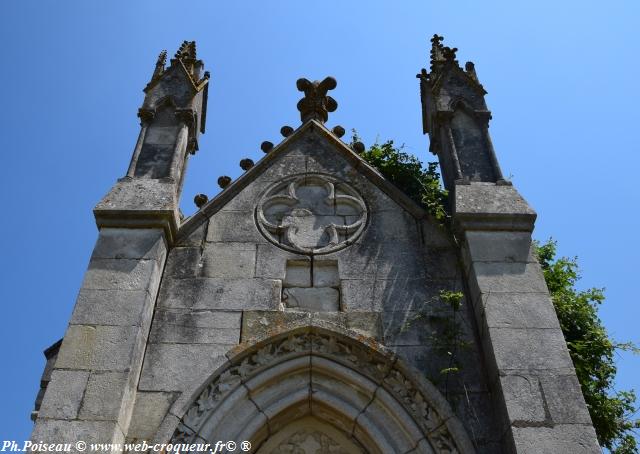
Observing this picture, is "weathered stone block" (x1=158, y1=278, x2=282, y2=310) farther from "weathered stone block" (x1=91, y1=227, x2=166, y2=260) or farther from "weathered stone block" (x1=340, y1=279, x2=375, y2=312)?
"weathered stone block" (x1=340, y1=279, x2=375, y2=312)

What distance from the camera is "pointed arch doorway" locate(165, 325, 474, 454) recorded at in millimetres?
4832

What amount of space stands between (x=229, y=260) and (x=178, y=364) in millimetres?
1232

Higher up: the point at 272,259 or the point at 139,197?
the point at 139,197

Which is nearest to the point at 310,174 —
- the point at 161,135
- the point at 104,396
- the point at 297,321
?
the point at 161,135

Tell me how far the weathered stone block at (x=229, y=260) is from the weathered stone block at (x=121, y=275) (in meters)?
0.55

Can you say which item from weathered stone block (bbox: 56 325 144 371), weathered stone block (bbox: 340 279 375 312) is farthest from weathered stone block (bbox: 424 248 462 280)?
weathered stone block (bbox: 56 325 144 371)

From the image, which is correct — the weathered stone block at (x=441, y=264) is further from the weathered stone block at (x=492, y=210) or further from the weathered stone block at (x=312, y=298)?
the weathered stone block at (x=312, y=298)

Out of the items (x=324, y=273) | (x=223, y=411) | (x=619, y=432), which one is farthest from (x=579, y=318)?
(x=223, y=411)

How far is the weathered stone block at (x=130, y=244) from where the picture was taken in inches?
220

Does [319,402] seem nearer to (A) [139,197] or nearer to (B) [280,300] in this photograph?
(B) [280,300]

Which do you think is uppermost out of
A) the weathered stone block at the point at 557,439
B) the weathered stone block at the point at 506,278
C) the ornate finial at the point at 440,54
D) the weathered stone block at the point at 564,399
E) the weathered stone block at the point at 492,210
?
the ornate finial at the point at 440,54

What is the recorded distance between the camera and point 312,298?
225 inches

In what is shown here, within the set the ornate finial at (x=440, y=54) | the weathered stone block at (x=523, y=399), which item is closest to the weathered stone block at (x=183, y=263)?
the weathered stone block at (x=523, y=399)

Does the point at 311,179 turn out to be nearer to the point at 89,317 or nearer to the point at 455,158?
the point at 455,158
